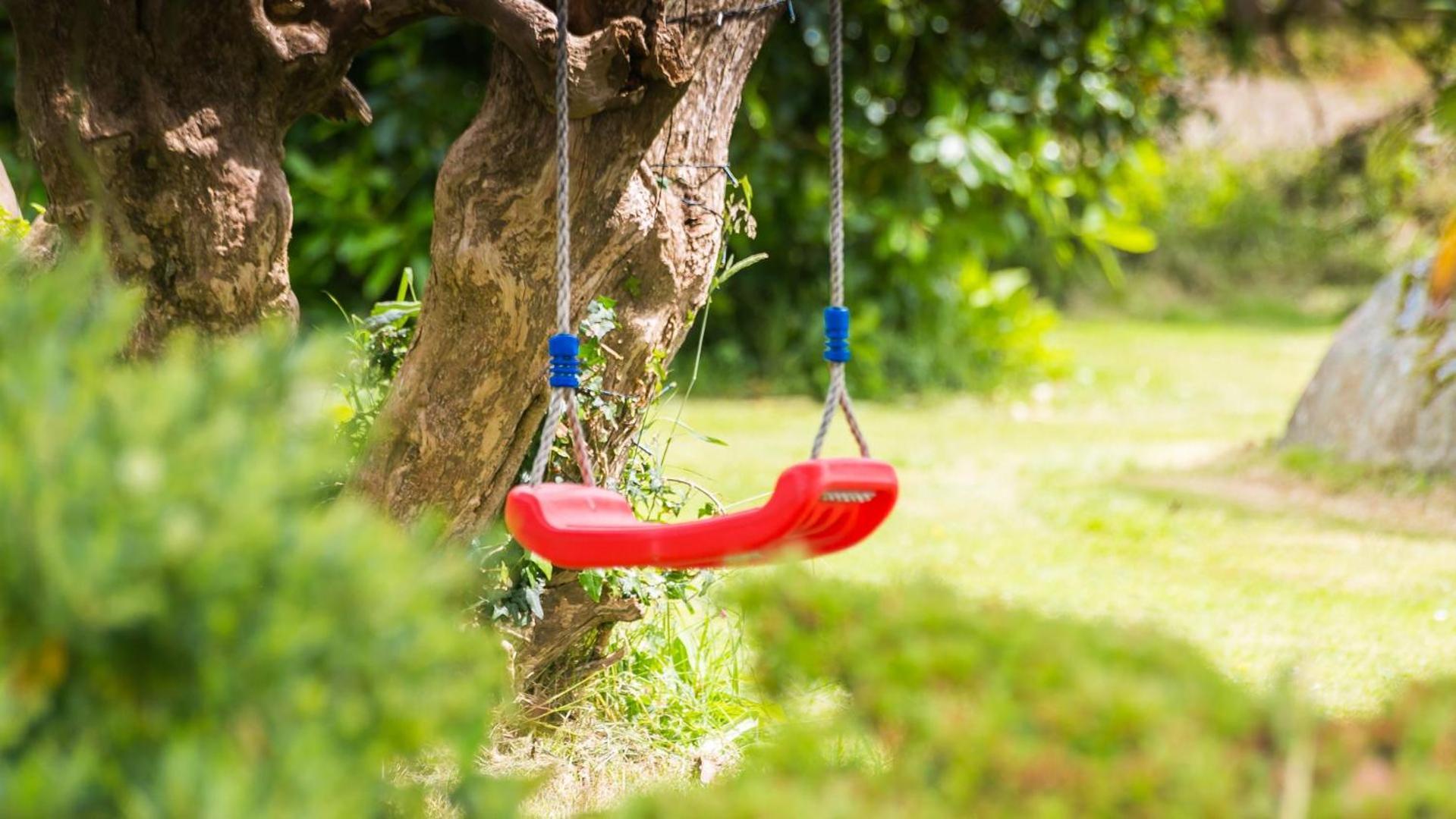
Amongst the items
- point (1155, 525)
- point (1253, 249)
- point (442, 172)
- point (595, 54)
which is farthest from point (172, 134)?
point (1253, 249)

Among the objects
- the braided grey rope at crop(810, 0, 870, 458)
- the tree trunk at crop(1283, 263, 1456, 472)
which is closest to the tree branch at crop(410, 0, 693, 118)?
the braided grey rope at crop(810, 0, 870, 458)

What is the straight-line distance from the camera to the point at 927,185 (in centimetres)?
794

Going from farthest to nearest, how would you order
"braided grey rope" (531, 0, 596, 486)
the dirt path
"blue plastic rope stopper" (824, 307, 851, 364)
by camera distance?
the dirt path, "blue plastic rope stopper" (824, 307, 851, 364), "braided grey rope" (531, 0, 596, 486)

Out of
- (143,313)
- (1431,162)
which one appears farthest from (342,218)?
(1431,162)

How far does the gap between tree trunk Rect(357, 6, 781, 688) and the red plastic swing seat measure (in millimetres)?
463

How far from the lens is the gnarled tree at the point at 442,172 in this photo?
2.43m

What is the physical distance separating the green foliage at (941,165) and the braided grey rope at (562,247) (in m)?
4.89

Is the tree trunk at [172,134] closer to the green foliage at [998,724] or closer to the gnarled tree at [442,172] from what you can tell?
the gnarled tree at [442,172]

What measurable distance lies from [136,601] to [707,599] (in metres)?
2.53

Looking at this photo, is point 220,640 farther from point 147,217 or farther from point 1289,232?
point 1289,232

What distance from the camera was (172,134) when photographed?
2.43m

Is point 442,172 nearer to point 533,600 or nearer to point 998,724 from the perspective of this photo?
point 533,600

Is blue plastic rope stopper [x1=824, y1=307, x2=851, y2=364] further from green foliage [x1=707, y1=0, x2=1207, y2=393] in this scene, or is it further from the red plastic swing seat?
green foliage [x1=707, y1=0, x2=1207, y2=393]

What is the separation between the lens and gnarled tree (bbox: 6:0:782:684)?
95.5 inches
